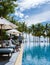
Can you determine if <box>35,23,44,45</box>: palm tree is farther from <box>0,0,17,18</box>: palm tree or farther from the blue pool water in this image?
the blue pool water

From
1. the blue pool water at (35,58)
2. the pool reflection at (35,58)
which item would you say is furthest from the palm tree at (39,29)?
the pool reflection at (35,58)

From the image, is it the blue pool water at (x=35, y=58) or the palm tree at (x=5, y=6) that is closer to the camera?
the blue pool water at (x=35, y=58)

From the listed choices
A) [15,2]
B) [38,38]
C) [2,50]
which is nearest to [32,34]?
[38,38]

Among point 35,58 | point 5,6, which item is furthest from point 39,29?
point 35,58

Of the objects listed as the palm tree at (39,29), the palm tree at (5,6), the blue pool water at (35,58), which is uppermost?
the palm tree at (5,6)

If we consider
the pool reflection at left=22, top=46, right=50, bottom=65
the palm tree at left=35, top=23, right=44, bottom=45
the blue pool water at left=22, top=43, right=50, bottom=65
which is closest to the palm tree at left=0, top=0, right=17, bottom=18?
the blue pool water at left=22, top=43, right=50, bottom=65

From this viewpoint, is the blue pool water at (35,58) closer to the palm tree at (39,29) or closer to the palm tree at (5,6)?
the palm tree at (5,6)

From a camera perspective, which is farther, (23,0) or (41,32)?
(41,32)

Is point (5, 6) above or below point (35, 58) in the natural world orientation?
above

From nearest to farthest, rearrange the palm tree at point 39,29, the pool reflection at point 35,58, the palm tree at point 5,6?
the pool reflection at point 35,58 < the palm tree at point 5,6 < the palm tree at point 39,29

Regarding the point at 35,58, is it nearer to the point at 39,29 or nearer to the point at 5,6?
the point at 5,6

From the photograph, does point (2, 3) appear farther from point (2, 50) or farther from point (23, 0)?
point (2, 50)

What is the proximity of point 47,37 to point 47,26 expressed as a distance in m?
3.52

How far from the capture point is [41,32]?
2660 inches
